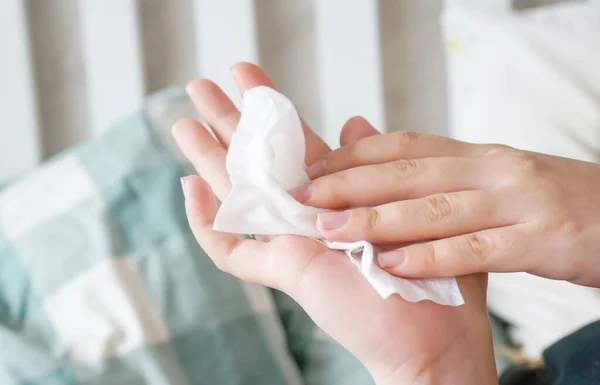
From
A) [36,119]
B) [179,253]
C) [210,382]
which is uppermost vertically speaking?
[36,119]

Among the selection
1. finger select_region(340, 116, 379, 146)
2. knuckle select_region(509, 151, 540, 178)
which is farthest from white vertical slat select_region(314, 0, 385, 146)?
knuckle select_region(509, 151, 540, 178)

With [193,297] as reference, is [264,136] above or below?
above

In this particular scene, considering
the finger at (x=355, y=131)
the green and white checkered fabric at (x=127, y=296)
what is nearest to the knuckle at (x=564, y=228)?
the finger at (x=355, y=131)

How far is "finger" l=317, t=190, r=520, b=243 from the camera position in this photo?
462 millimetres

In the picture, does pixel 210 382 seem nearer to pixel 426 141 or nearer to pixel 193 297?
pixel 193 297

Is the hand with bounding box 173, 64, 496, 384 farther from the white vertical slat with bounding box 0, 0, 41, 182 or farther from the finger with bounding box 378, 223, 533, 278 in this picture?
the white vertical slat with bounding box 0, 0, 41, 182

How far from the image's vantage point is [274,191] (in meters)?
0.48

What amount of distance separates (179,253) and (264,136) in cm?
34

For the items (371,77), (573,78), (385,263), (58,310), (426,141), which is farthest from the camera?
(371,77)

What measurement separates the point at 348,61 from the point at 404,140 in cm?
52

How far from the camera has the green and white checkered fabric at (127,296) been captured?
2.26ft

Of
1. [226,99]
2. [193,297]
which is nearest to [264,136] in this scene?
[226,99]

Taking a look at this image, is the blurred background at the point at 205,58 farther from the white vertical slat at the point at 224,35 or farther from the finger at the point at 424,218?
the finger at the point at 424,218

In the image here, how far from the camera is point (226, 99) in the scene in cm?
60
